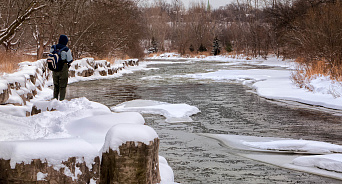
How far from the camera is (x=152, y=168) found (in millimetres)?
4461

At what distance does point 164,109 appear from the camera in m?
11.8

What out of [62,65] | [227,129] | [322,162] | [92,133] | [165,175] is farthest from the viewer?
[62,65]

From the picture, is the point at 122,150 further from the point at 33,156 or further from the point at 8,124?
the point at 8,124

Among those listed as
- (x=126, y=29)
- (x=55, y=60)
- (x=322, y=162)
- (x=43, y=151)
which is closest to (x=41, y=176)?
(x=43, y=151)

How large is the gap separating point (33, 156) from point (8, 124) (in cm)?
232

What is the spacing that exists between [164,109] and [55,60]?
3.37 metres

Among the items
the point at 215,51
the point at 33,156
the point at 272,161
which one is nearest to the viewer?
the point at 33,156

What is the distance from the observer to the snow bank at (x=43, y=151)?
3621mm

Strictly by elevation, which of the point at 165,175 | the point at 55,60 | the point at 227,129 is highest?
the point at 55,60

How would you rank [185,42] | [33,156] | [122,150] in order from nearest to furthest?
[33,156], [122,150], [185,42]

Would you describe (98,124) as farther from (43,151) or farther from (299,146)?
(299,146)

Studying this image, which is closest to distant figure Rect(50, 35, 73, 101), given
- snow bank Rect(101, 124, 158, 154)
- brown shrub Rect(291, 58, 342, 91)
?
snow bank Rect(101, 124, 158, 154)

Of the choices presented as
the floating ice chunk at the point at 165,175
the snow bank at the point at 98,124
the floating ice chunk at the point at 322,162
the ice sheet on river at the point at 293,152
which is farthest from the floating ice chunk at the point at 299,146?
the snow bank at the point at 98,124

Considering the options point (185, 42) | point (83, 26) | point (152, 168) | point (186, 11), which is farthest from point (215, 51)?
point (152, 168)
